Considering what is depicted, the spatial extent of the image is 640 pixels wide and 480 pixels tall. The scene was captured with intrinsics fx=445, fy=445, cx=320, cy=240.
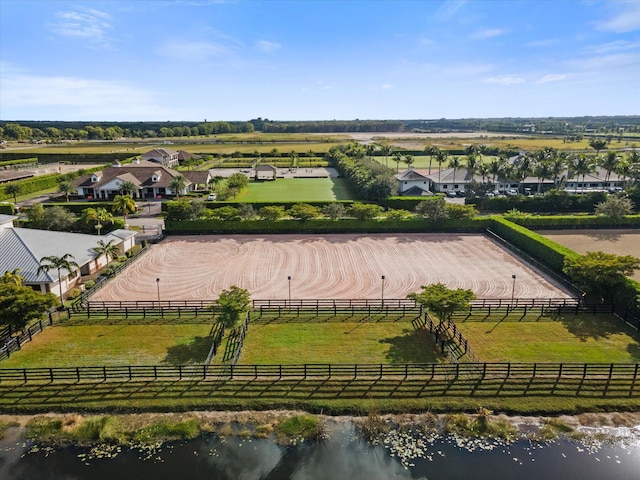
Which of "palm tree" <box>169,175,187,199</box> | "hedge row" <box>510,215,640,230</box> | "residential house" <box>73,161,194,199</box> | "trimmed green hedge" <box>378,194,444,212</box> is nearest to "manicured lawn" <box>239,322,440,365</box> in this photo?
"hedge row" <box>510,215,640,230</box>

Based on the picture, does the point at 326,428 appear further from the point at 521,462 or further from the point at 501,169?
the point at 501,169

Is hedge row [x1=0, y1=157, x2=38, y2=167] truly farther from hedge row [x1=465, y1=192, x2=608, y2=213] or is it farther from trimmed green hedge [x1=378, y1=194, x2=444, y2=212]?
hedge row [x1=465, y1=192, x2=608, y2=213]

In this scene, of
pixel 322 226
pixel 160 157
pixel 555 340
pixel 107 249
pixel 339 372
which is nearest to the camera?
pixel 339 372

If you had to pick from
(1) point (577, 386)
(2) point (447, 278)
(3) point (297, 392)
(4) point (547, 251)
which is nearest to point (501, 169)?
(4) point (547, 251)

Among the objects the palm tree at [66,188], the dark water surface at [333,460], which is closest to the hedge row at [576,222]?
the dark water surface at [333,460]

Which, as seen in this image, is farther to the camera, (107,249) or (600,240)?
(600,240)

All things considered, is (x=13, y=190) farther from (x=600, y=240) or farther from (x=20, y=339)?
(x=600, y=240)

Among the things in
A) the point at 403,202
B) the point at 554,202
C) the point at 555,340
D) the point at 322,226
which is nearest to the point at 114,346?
the point at 555,340
